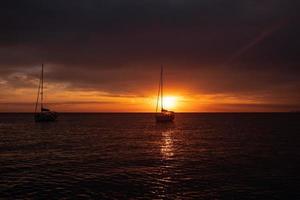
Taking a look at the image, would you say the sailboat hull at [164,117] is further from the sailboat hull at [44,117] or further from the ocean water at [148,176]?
the ocean water at [148,176]

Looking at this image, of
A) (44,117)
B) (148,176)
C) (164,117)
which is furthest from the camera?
(164,117)

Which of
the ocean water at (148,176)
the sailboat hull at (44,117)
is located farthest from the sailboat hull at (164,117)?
the ocean water at (148,176)

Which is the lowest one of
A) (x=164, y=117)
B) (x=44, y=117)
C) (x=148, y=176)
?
(x=148, y=176)

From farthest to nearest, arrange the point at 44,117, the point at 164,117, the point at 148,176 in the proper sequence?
1. the point at 164,117
2. the point at 44,117
3. the point at 148,176

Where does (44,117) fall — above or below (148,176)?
above

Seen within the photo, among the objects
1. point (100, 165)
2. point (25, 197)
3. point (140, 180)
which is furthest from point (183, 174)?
point (25, 197)

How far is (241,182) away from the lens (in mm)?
26547

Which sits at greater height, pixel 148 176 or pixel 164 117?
pixel 164 117

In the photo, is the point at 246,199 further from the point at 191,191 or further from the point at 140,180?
the point at 140,180

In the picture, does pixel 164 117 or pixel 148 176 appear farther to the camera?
pixel 164 117

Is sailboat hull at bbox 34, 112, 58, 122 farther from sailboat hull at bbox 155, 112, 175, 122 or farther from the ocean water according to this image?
the ocean water

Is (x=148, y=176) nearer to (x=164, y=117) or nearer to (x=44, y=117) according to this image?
(x=164, y=117)

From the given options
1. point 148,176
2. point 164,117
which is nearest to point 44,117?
point 164,117

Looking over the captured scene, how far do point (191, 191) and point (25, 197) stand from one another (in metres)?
11.8
